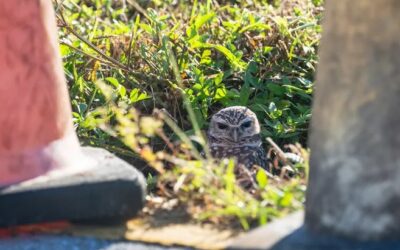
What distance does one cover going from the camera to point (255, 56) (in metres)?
5.93

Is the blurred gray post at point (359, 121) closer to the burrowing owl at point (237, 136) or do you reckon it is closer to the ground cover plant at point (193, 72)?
the ground cover plant at point (193, 72)

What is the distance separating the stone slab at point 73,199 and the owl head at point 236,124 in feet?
7.87

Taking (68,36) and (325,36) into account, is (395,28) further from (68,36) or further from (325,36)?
(68,36)

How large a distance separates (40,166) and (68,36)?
3012mm

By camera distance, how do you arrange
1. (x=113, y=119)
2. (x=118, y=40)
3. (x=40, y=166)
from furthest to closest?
(x=118, y=40) → (x=113, y=119) → (x=40, y=166)

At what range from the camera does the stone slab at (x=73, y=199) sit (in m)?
3.27

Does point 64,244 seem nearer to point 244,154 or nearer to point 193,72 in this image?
point 193,72

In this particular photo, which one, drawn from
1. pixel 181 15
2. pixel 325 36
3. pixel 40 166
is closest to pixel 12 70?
pixel 40 166

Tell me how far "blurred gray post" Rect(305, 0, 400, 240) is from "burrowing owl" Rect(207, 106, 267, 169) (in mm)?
2627

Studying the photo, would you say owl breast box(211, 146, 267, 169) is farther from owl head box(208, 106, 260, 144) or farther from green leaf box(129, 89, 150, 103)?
green leaf box(129, 89, 150, 103)

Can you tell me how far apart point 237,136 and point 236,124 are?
23cm

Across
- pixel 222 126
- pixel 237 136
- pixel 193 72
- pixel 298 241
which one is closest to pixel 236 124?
pixel 222 126

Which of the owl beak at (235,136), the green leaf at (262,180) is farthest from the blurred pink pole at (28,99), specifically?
the owl beak at (235,136)

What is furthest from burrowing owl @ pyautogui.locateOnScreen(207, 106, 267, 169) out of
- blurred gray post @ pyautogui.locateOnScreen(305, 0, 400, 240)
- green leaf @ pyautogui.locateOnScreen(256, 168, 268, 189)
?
blurred gray post @ pyautogui.locateOnScreen(305, 0, 400, 240)
